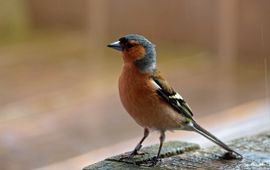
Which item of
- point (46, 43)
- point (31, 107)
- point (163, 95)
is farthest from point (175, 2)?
point (163, 95)

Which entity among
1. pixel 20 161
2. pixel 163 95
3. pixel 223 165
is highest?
pixel 163 95

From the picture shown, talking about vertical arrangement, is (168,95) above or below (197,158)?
above

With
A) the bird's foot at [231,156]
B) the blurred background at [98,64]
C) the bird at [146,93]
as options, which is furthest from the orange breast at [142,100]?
A: the blurred background at [98,64]

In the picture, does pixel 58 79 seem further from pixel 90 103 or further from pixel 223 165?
pixel 223 165

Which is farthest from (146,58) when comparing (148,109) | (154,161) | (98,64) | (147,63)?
(98,64)

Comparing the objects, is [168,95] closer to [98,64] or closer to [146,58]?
[146,58]

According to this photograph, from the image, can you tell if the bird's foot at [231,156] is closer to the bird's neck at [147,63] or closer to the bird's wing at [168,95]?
the bird's wing at [168,95]

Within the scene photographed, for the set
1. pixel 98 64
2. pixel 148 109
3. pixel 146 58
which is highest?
pixel 146 58
